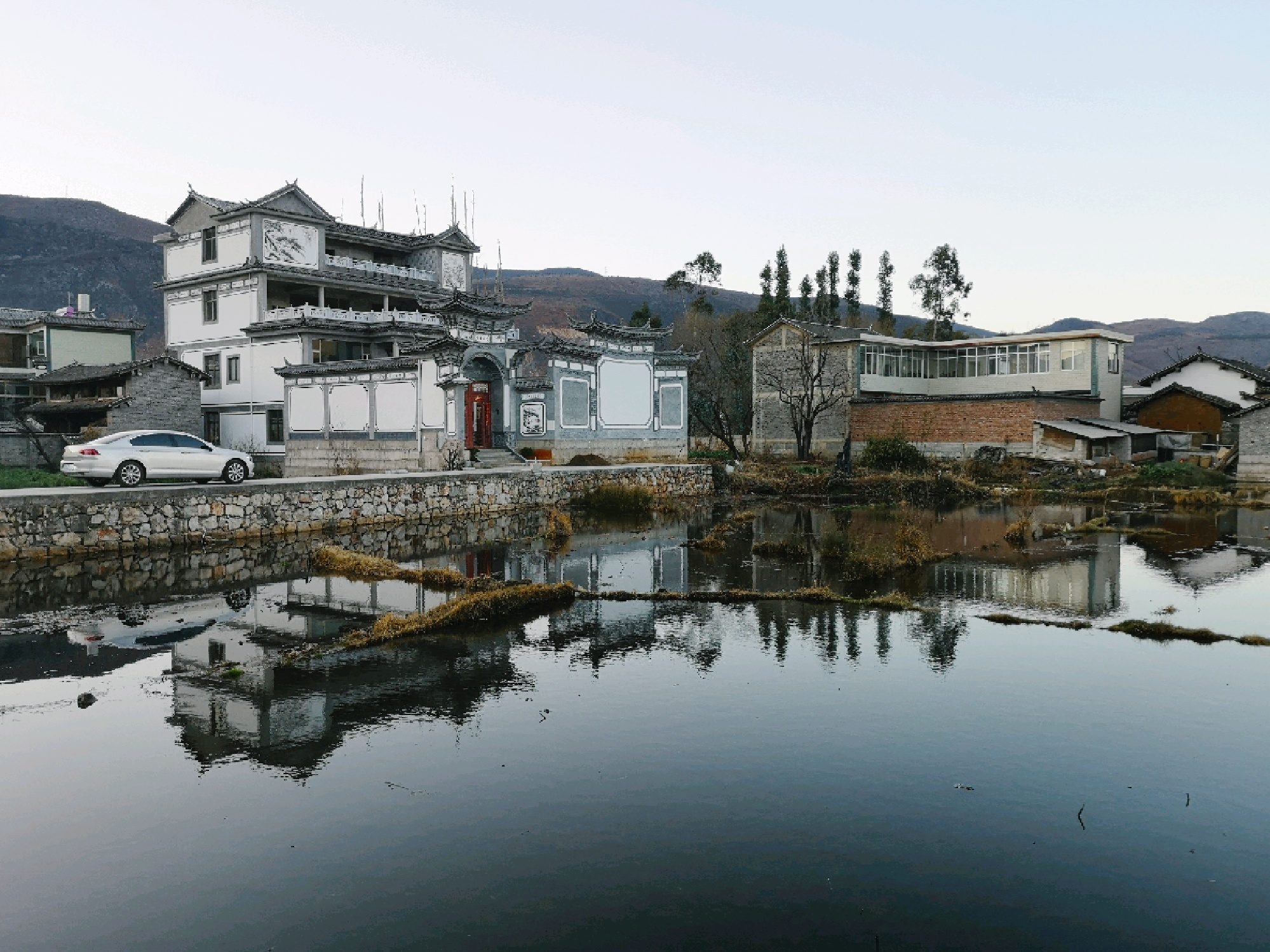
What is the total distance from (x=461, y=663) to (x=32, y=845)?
494 centimetres

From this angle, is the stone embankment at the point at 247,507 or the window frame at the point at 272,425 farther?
the window frame at the point at 272,425

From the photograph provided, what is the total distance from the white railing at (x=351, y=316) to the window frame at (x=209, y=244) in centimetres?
468

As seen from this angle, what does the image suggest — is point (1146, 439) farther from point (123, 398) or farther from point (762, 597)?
point (123, 398)

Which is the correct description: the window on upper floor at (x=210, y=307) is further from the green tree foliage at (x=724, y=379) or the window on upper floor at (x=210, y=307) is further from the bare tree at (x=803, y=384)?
the bare tree at (x=803, y=384)

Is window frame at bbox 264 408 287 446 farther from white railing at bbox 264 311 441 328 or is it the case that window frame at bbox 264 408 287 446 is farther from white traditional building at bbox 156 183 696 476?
white railing at bbox 264 311 441 328

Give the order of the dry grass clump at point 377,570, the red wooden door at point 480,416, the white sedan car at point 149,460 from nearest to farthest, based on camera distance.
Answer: the dry grass clump at point 377,570 < the white sedan car at point 149,460 < the red wooden door at point 480,416

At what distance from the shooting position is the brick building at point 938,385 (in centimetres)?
4481

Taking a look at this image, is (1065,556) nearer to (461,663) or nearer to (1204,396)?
(461,663)

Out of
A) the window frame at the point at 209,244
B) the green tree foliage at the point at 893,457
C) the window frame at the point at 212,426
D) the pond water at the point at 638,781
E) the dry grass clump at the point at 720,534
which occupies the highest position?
the window frame at the point at 209,244

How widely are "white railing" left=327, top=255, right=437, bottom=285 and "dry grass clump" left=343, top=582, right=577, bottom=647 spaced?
34201 millimetres

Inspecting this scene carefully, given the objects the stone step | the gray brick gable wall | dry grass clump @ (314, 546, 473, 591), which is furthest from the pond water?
the gray brick gable wall

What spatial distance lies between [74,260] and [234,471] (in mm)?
151798

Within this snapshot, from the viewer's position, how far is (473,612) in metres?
12.9

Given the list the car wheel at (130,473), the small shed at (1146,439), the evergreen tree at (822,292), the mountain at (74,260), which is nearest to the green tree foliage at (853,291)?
the evergreen tree at (822,292)
